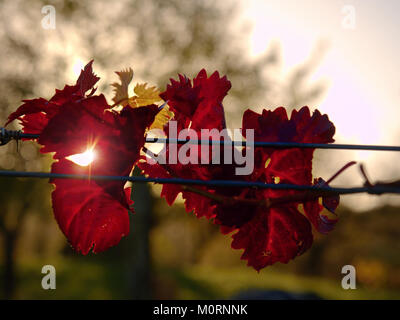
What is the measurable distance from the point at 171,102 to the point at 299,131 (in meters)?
0.29

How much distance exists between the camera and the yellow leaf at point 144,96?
1.11 m

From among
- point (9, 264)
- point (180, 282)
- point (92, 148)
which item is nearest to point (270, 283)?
point (180, 282)

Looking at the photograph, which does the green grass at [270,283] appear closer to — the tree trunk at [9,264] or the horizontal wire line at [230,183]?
the tree trunk at [9,264]

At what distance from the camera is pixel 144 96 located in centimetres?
111

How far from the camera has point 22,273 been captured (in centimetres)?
1449

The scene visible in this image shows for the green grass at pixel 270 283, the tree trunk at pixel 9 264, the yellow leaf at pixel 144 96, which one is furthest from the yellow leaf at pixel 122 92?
the tree trunk at pixel 9 264

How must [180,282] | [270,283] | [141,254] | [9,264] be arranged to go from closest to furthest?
[141,254], [9,264], [270,283], [180,282]

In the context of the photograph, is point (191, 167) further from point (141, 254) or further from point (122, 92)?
point (141, 254)

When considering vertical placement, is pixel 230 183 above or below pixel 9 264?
above

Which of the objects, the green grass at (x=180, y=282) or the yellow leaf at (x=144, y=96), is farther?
the green grass at (x=180, y=282)

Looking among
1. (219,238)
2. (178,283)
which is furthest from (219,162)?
(219,238)

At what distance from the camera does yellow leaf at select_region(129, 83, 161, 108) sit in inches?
43.6

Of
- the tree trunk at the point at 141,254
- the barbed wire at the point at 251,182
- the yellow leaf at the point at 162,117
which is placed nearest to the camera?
the barbed wire at the point at 251,182
